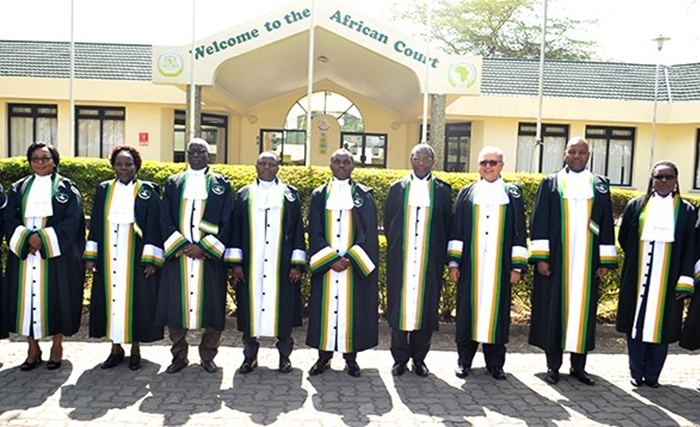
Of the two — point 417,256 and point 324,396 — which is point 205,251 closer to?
point 324,396

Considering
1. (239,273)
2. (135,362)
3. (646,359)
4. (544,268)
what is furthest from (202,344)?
(646,359)

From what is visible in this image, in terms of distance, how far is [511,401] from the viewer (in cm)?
518

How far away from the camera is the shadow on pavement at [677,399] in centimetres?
503

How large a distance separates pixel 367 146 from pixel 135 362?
17158 mm

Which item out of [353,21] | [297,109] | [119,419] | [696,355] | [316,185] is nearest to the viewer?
[119,419]

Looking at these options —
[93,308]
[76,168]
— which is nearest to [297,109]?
[76,168]

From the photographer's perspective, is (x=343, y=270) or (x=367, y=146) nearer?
(x=343, y=270)

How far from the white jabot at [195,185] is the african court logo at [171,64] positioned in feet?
29.1

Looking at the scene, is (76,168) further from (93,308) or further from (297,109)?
(297,109)

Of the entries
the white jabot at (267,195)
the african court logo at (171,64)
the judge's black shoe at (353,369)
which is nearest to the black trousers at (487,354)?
the judge's black shoe at (353,369)

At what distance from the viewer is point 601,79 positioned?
22.9 meters

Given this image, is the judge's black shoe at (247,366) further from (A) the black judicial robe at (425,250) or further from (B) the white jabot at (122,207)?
(B) the white jabot at (122,207)

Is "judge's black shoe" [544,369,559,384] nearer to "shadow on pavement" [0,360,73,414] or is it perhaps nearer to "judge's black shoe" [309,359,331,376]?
"judge's black shoe" [309,359,331,376]

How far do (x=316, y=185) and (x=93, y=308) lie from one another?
284cm
